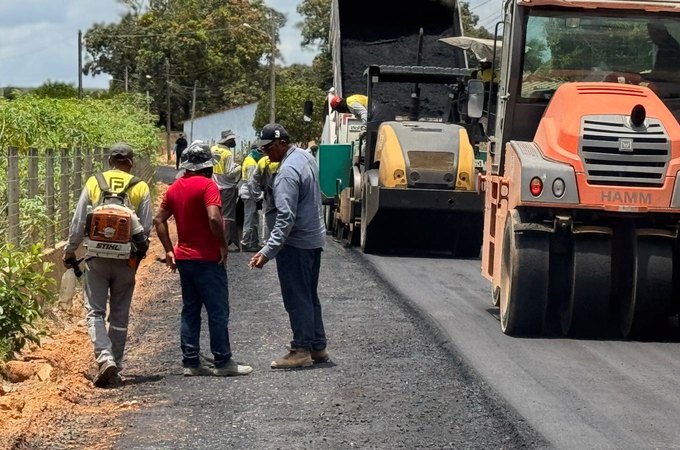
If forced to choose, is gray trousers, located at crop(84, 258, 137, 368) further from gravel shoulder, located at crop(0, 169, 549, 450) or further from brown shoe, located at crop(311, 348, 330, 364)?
brown shoe, located at crop(311, 348, 330, 364)

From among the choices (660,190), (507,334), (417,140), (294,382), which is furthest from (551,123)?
(417,140)

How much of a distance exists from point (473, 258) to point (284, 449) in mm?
11036

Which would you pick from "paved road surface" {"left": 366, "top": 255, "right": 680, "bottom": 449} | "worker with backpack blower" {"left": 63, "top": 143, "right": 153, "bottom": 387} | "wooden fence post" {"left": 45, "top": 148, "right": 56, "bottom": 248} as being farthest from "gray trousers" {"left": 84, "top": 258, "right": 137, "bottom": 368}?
"wooden fence post" {"left": 45, "top": 148, "right": 56, "bottom": 248}

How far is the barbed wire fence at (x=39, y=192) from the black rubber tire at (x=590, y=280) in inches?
208

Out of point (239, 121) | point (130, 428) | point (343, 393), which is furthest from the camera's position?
point (239, 121)

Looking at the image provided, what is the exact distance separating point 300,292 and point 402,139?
7.95 meters

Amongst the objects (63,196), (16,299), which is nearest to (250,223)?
(63,196)

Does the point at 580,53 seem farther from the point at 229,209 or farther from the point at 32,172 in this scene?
the point at 229,209

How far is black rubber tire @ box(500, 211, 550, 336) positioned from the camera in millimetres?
10578

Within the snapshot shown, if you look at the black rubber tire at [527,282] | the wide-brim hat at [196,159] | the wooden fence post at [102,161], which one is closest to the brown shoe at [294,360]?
the wide-brim hat at [196,159]

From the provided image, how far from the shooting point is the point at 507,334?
10852mm

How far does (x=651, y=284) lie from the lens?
1041 centimetres

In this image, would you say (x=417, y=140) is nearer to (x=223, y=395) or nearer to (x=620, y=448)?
(x=223, y=395)

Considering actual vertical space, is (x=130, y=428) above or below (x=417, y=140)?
below
